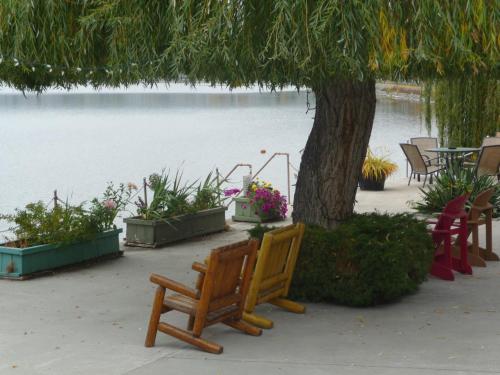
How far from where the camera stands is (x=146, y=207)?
13.2m

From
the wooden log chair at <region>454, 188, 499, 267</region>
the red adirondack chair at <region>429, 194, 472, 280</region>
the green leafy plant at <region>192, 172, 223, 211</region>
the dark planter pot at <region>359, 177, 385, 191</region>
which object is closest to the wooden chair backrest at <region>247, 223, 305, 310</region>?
the red adirondack chair at <region>429, 194, 472, 280</region>

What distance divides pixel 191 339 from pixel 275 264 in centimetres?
137

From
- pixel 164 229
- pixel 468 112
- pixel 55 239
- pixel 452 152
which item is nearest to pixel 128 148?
pixel 468 112

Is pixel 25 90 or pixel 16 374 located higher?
pixel 25 90

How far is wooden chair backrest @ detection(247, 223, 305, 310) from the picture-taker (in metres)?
7.95

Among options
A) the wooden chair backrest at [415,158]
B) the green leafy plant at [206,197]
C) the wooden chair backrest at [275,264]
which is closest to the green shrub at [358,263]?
the wooden chair backrest at [275,264]

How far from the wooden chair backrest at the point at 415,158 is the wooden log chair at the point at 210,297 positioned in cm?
1205

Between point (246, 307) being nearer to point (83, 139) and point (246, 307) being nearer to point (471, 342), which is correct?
point (471, 342)

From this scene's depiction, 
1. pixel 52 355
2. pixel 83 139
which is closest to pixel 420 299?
pixel 52 355

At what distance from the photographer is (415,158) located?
1927cm

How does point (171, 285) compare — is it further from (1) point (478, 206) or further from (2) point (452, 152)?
(2) point (452, 152)

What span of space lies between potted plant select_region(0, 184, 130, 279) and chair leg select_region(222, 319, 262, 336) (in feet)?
12.9

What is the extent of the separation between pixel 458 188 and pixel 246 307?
5956 millimetres

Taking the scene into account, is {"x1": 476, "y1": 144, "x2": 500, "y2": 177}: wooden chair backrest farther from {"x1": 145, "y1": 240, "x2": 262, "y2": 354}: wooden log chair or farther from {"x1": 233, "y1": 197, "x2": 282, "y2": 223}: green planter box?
{"x1": 145, "y1": 240, "x2": 262, "y2": 354}: wooden log chair
